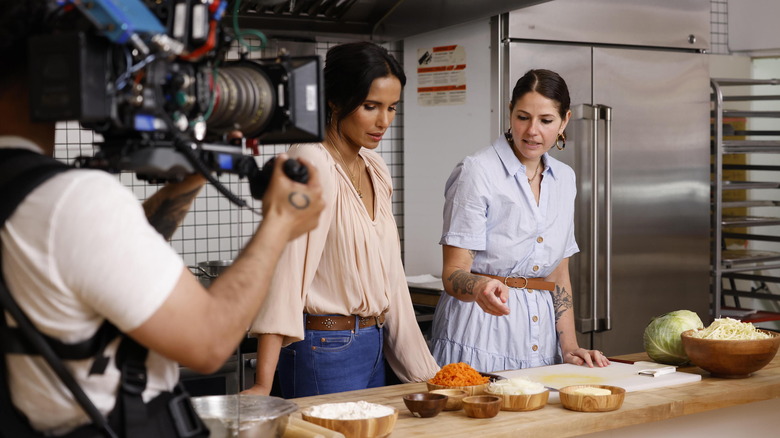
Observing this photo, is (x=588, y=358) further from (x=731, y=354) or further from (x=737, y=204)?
(x=737, y=204)

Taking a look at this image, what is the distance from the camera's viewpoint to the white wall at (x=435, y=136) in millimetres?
3729

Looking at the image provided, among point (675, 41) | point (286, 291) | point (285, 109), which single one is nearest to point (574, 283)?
point (675, 41)

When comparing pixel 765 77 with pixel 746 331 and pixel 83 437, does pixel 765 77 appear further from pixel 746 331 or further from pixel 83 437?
pixel 83 437

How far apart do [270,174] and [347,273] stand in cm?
94

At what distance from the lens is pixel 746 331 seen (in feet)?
7.72

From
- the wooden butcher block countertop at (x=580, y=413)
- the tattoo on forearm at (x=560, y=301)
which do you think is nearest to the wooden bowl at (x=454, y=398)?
the wooden butcher block countertop at (x=580, y=413)

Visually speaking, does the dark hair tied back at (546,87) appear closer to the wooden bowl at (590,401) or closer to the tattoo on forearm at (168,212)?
the wooden bowl at (590,401)

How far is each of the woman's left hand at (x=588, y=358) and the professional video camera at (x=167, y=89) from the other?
4.08 feet

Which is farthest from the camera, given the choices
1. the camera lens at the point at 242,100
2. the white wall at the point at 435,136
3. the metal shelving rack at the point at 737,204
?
the metal shelving rack at the point at 737,204

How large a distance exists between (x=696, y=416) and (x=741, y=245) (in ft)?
10.7

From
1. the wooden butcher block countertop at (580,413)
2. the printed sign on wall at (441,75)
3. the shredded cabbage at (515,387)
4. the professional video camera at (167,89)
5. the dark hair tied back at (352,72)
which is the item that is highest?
the printed sign on wall at (441,75)

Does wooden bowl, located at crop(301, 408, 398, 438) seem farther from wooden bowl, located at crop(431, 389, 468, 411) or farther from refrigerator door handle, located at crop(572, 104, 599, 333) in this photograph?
refrigerator door handle, located at crop(572, 104, 599, 333)

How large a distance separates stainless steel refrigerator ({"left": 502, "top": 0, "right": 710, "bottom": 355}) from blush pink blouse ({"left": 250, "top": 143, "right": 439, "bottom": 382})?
1358 mm

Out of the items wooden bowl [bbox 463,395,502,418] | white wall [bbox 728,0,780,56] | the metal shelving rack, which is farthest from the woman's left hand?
white wall [bbox 728,0,780,56]
